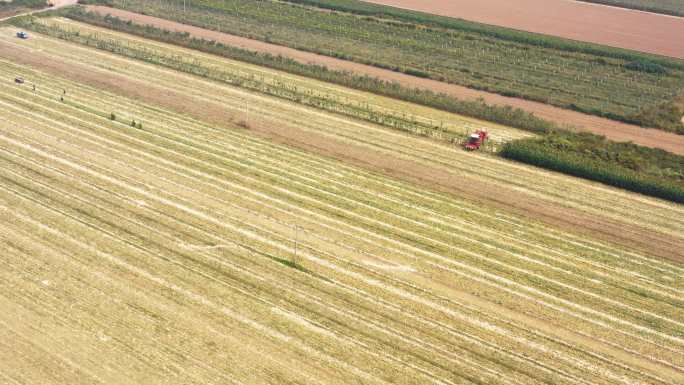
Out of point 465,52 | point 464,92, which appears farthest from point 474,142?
point 465,52

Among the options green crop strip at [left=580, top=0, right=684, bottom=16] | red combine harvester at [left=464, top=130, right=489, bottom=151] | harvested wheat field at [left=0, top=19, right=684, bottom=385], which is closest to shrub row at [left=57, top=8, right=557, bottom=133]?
harvested wheat field at [left=0, top=19, right=684, bottom=385]

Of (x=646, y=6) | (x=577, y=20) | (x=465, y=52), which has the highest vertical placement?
(x=646, y=6)

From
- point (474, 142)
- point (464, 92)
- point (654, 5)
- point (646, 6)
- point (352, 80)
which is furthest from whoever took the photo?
point (654, 5)

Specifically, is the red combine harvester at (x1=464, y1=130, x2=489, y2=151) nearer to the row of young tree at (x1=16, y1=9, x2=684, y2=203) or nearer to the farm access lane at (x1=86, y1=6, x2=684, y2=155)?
the row of young tree at (x1=16, y1=9, x2=684, y2=203)

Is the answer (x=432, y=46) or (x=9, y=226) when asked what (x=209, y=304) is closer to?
(x=9, y=226)

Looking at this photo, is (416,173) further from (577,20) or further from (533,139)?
(577,20)

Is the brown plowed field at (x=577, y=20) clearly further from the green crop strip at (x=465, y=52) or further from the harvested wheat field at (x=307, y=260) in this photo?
the harvested wheat field at (x=307, y=260)
